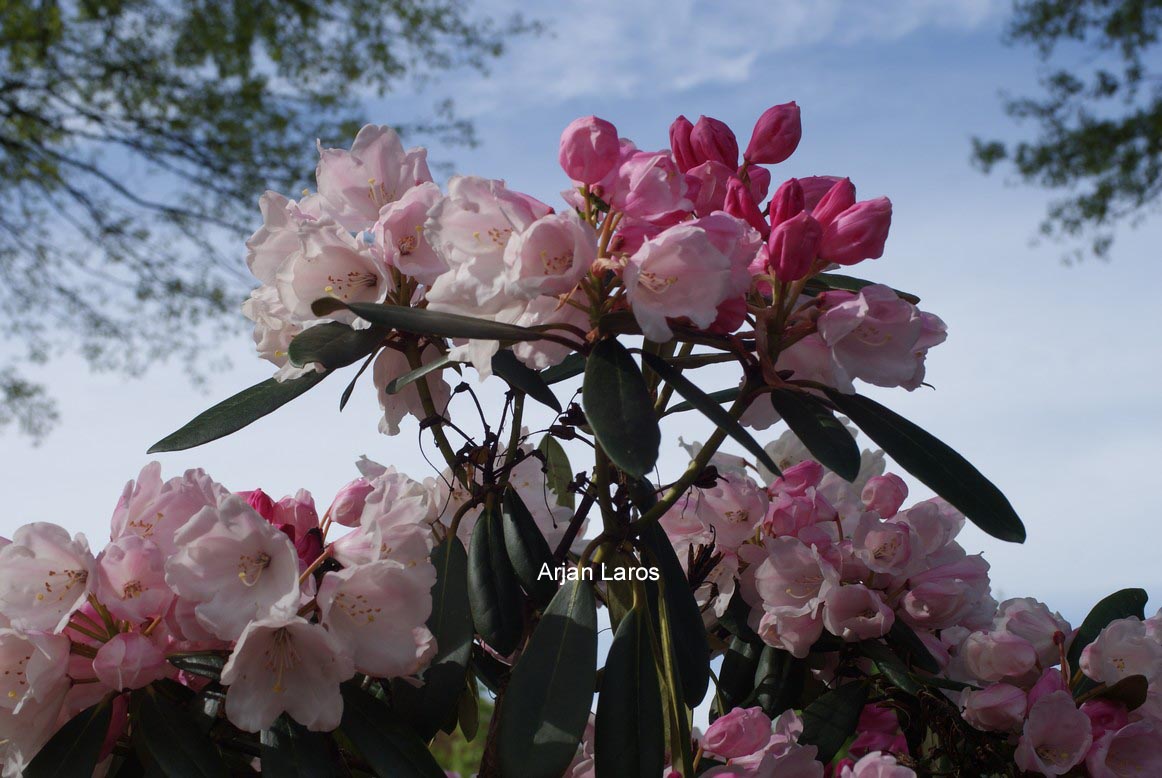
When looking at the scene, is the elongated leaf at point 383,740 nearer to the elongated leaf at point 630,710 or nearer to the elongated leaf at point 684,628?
the elongated leaf at point 630,710

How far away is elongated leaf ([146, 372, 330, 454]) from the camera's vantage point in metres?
1.03

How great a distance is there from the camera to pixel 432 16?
677 centimetres

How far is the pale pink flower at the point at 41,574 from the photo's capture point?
925mm

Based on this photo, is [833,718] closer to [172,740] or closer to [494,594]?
[494,594]

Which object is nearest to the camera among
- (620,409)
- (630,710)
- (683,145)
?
(620,409)

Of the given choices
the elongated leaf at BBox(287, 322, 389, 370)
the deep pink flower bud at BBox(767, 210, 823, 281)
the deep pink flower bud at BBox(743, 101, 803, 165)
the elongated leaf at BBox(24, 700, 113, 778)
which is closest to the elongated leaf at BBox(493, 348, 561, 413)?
the elongated leaf at BBox(287, 322, 389, 370)

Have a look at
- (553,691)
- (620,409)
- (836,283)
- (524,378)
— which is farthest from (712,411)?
(836,283)

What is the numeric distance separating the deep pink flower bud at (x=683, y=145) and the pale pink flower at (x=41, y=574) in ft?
2.19

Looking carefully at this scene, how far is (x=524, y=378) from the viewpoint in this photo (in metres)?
0.94

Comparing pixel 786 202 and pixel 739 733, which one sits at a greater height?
pixel 786 202

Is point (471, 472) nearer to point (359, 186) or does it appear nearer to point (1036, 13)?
point (359, 186)

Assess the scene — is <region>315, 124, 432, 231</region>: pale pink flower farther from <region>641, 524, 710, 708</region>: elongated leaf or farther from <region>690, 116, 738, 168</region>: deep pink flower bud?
<region>641, 524, 710, 708</region>: elongated leaf

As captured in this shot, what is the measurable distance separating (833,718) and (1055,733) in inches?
8.8

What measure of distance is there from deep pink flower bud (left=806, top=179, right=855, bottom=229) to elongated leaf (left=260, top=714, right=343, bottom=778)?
2.12 ft
